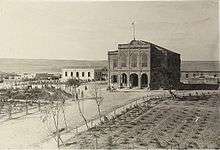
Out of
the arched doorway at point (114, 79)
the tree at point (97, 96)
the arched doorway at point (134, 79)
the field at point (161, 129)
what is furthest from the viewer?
the arched doorway at point (134, 79)

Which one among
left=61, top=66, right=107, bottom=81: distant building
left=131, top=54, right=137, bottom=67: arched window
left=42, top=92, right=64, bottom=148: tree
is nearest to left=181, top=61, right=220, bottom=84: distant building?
left=131, top=54, right=137, bottom=67: arched window

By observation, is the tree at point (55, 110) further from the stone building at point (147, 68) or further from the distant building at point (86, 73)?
the stone building at point (147, 68)

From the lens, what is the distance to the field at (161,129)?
381 centimetres

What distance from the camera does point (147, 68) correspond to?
5.25m

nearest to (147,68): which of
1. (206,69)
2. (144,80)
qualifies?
(144,80)

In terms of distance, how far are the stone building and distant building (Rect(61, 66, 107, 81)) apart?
117mm

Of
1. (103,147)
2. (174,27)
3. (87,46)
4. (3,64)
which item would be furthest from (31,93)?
(174,27)

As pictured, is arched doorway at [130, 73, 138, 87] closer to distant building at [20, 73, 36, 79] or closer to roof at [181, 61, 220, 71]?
roof at [181, 61, 220, 71]

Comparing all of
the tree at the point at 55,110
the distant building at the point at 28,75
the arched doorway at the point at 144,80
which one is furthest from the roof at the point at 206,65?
the distant building at the point at 28,75

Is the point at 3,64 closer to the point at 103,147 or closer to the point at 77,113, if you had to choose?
the point at 77,113

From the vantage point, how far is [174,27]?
4180mm

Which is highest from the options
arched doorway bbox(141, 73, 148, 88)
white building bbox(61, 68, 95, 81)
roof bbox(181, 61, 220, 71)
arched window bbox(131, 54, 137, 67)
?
arched window bbox(131, 54, 137, 67)

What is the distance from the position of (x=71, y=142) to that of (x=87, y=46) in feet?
3.00

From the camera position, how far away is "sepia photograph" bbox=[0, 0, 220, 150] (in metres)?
3.92
